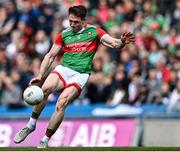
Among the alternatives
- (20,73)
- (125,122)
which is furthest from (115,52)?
(125,122)

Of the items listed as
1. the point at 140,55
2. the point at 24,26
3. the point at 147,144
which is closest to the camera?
the point at 147,144

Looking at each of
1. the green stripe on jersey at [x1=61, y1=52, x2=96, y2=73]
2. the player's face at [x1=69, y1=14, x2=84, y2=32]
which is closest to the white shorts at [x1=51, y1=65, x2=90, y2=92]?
the green stripe on jersey at [x1=61, y1=52, x2=96, y2=73]

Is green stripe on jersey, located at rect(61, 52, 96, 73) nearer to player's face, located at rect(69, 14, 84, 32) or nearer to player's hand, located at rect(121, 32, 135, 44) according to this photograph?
player's face, located at rect(69, 14, 84, 32)

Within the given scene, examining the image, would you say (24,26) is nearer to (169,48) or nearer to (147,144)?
(169,48)

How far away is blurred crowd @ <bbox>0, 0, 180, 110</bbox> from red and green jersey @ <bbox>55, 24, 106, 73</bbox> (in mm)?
5889

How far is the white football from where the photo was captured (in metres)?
17.0

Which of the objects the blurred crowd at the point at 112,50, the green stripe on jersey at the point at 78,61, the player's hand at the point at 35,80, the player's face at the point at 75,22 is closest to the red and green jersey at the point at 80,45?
the green stripe on jersey at the point at 78,61

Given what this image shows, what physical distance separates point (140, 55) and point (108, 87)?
1424 mm

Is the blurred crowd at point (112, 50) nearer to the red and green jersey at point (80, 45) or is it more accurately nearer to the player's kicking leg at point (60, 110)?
the red and green jersey at point (80, 45)

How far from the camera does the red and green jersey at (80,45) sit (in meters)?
17.7

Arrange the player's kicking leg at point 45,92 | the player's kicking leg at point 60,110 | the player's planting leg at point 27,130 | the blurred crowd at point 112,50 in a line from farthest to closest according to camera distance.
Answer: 1. the blurred crowd at point 112,50
2. the player's planting leg at point 27,130
3. the player's kicking leg at point 45,92
4. the player's kicking leg at point 60,110

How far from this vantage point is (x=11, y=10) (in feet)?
95.5

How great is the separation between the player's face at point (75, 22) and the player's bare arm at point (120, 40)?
18.4 inches

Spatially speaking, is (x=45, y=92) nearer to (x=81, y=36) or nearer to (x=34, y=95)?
(x=34, y=95)
